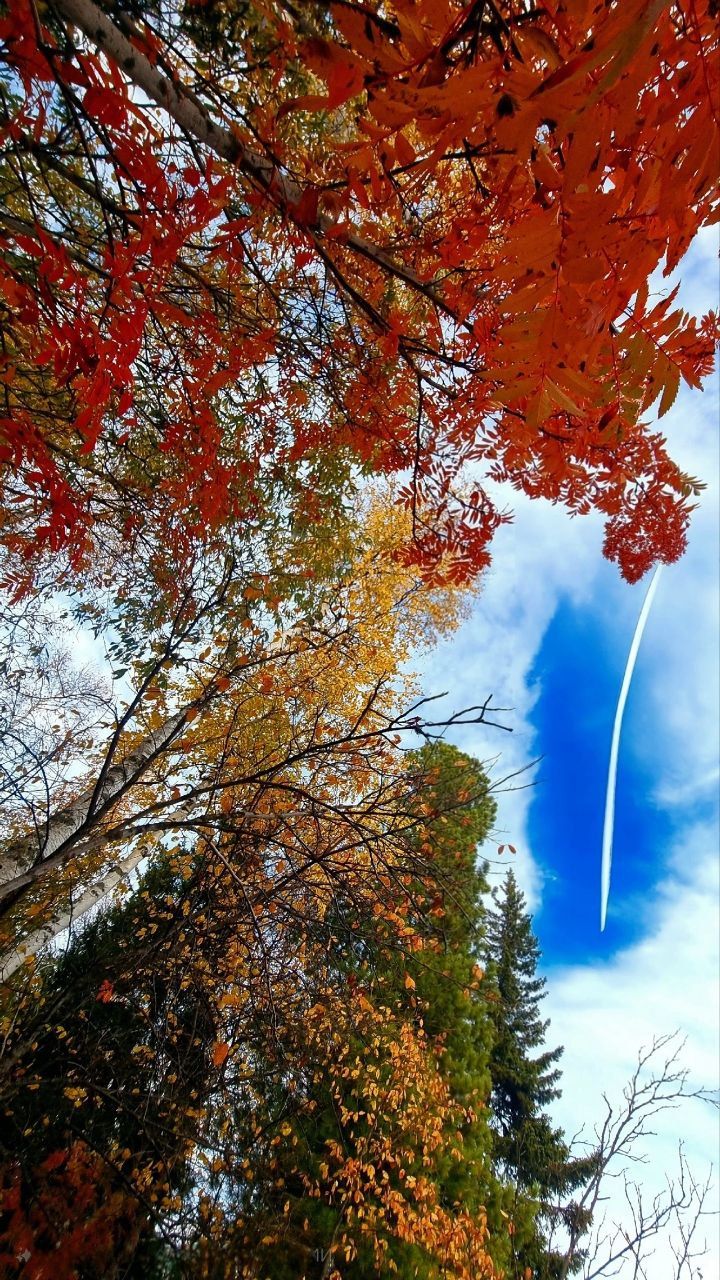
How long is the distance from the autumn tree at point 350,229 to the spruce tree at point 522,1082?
35.5ft

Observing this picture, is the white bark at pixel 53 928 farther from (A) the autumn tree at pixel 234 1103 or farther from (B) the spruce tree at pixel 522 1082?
(B) the spruce tree at pixel 522 1082

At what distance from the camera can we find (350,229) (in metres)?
2.26

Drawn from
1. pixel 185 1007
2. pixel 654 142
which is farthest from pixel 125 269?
pixel 185 1007

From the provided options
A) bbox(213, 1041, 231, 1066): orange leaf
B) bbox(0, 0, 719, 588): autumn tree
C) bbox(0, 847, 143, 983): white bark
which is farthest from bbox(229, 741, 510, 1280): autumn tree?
bbox(0, 0, 719, 588): autumn tree

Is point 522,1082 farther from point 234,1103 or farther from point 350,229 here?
point 350,229

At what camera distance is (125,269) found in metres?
2.12

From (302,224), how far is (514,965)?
67.2ft

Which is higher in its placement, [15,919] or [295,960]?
[295,960]

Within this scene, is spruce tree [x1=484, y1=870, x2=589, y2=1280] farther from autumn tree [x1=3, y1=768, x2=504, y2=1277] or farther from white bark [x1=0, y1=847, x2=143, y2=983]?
white bark [x1=0, y1=847, x2=143, y2=983]

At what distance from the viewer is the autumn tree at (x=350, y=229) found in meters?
0.94

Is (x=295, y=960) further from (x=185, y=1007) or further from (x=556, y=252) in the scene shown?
(x=556, y=252)

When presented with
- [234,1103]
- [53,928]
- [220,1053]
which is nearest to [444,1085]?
[234,1103]

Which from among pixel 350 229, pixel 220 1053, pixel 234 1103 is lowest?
pixel 234 1103

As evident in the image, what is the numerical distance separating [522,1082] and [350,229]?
1925 cm
